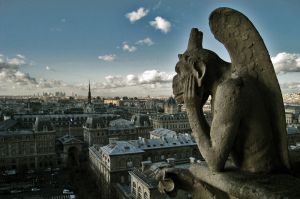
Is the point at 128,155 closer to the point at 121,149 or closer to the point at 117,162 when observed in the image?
the point at 121,149

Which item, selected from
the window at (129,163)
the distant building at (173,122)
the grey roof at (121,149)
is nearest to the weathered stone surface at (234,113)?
the grey roof at (121,149)

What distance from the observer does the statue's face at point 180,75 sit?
13.7 feet

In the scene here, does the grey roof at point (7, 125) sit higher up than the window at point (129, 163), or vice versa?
the grey roof at point (7, 125)

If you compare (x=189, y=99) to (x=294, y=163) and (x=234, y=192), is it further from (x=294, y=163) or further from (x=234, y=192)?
(x=294, y=163)

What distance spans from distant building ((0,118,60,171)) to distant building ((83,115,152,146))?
28.2 ft

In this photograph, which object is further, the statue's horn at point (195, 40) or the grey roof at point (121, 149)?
the grey roof at point (121, 149)

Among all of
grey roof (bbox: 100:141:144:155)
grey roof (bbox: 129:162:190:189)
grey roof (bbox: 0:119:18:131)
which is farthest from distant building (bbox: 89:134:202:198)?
grey roof (bbox: 0:119:18:131)

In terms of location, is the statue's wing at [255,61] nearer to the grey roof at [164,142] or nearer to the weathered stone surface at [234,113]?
the weathered stone surface at [234,113]

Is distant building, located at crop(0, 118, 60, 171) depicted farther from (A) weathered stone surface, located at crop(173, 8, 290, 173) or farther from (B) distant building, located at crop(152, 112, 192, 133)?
(A) weathered stone surface, located at crop(173, 8, 290, 173)

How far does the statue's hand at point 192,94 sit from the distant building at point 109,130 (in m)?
68.8

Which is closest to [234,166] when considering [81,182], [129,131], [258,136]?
[258,136]

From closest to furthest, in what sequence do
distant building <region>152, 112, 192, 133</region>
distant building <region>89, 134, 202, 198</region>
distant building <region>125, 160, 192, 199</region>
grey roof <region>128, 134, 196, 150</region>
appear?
1. distant building <region>125, 160, 192, 199</region>
2. distant building <region>89, 134, 202, 198</region>
3. grey roof <region>128, 134, 196, 150</region>
4. distant building <region>152, 112, 192, 133</region>

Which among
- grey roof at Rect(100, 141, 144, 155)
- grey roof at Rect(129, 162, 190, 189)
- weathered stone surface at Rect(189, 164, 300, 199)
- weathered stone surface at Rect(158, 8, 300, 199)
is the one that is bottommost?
grey roof at Rect(129, 162, 190, 189)

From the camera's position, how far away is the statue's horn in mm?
4262
